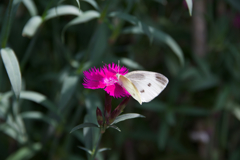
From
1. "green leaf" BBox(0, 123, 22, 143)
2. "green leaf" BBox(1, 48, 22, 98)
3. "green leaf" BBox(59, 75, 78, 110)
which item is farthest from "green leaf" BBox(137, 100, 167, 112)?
"green leaf" BBox(1, 48, 22, 98)

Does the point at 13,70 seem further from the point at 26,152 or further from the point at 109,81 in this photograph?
the point at 26,152

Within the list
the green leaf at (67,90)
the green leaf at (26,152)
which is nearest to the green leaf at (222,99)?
the green leaf at (67,90)

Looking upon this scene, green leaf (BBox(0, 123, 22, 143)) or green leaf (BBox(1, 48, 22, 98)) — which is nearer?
green leaf (BBox(1, 48, 22, 98))

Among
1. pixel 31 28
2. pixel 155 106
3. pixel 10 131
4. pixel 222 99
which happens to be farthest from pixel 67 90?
pixel 222 99

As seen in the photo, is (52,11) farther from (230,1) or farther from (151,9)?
(151,9)

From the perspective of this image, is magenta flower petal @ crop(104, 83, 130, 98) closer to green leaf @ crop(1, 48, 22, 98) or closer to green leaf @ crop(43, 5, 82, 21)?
green leaf @ crop(1, 48, 22, 98)

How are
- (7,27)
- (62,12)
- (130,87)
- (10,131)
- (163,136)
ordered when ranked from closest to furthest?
(130,87)
(7,27)
(62,12)
(10,131)
(163,136)
